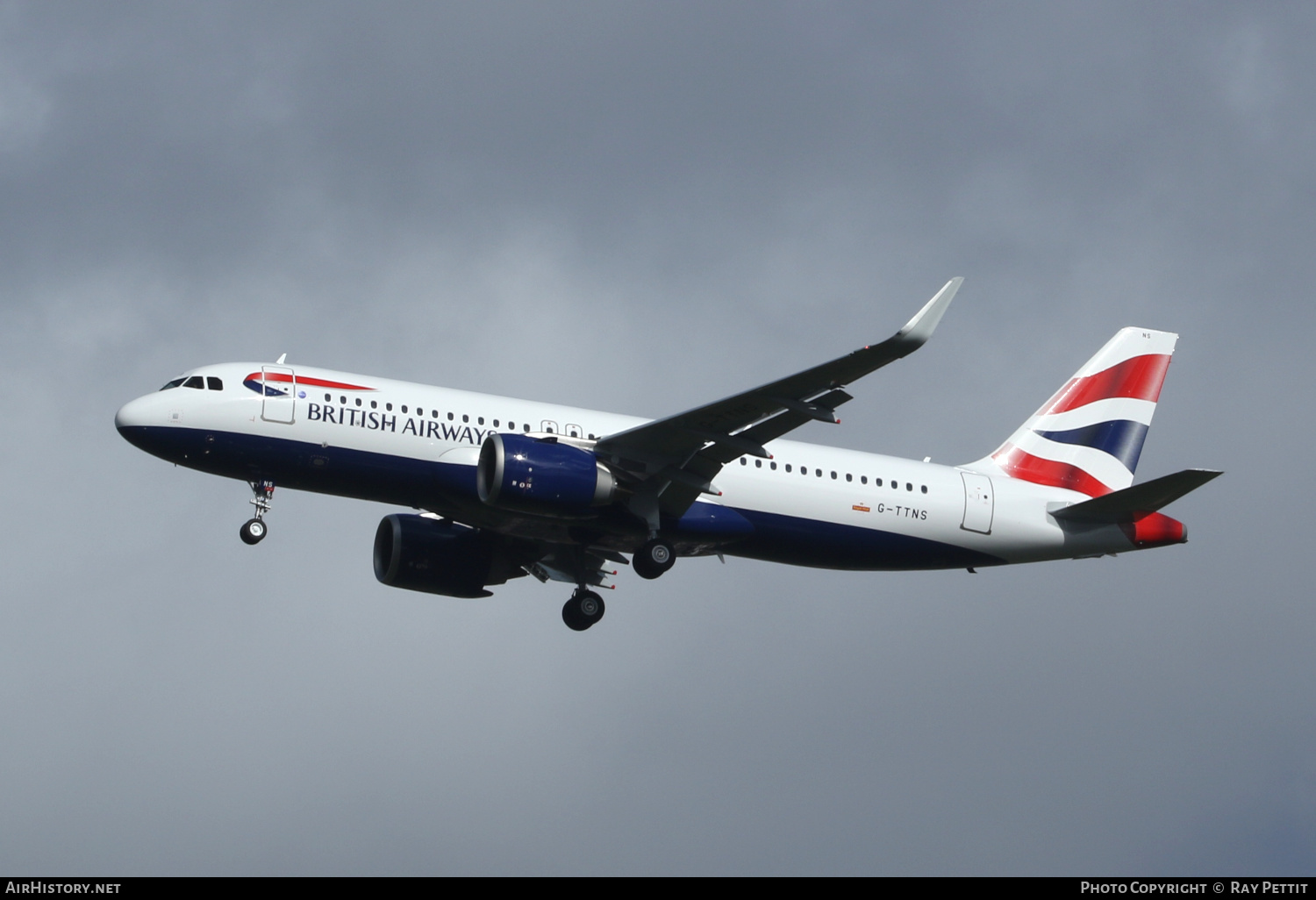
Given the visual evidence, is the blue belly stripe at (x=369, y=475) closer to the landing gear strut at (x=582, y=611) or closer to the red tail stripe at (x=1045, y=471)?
the landing gear strut at (x=582, y=611)

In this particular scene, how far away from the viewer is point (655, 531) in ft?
122

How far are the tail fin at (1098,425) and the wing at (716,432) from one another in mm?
9685

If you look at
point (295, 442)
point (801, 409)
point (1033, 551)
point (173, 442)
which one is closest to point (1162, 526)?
point (1033, 551)

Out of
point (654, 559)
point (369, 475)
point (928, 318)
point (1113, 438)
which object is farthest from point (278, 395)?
point (1113, 438)

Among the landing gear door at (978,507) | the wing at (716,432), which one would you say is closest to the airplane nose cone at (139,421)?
the wing at (716,432)

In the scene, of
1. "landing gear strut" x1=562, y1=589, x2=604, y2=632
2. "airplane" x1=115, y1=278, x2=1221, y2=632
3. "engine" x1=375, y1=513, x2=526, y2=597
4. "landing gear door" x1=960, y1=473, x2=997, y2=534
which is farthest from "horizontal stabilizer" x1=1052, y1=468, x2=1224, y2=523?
"engine" x1=375, y1=513, x2=526, y2=597

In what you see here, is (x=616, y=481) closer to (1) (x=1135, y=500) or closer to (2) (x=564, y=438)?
(2) (x=564, y=438)

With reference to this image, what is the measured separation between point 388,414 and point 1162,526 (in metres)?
19.3

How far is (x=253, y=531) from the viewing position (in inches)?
1439

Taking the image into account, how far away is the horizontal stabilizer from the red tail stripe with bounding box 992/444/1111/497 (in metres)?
1.42

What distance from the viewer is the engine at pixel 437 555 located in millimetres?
40938

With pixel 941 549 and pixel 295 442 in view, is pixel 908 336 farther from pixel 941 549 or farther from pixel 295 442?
pixel 295 442

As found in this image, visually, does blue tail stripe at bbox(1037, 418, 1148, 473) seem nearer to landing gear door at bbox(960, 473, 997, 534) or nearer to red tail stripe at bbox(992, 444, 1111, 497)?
red tail stripe at bbox(992, 444, 1111, 497)

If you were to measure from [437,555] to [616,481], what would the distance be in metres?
6.77
